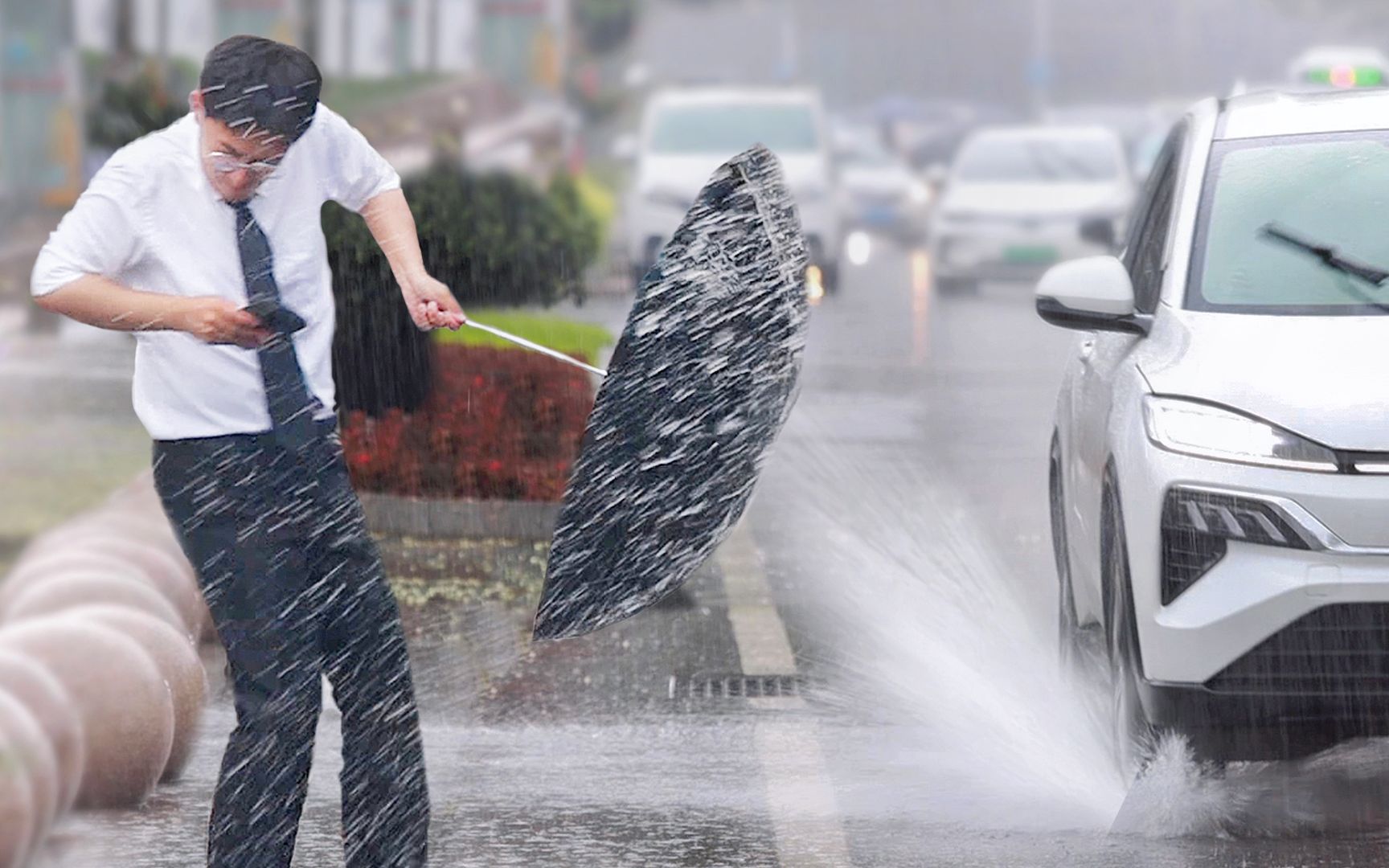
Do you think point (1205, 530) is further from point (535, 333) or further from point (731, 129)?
point (731, 129)

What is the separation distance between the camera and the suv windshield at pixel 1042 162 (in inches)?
985

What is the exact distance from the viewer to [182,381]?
5.02 m

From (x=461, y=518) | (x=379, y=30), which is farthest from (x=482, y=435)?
(x=379, y=30)

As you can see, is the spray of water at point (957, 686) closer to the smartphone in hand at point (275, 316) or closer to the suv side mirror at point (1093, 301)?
the suv side mirror at point (1093, 301)

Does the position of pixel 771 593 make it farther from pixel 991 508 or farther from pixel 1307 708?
pixel 1307 708

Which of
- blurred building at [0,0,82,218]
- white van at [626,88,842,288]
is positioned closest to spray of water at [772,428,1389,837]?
white van at [626,88,842,288]

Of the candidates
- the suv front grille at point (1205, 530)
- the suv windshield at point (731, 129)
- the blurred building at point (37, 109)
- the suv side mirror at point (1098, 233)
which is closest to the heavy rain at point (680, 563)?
the suv front grille at point (1205, 530)

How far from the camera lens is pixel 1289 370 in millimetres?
5809

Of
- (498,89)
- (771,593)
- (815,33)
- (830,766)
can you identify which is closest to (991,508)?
(771,593)

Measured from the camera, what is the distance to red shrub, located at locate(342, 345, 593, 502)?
34.0 feet

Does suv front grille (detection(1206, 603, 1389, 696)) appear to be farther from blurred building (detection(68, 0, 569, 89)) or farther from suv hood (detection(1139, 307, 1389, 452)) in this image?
blurred building (detection(68, 0, 569, 89))

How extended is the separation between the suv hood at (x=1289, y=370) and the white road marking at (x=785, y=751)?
1.24 m

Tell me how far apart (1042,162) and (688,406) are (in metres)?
20.1

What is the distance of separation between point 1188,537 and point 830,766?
4.37ft
